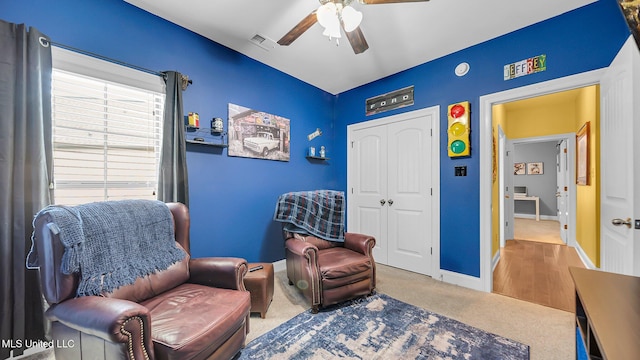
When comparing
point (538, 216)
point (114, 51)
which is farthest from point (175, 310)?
point (538, 216)

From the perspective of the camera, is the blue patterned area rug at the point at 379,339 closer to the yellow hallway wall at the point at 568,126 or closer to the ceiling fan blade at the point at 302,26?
the yellow hallway wall at the point at 568,126

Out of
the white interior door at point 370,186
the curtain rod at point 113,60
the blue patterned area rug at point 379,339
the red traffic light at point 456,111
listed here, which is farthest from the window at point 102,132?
the red traffic light at point 456,111

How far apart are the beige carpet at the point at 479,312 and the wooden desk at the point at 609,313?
0.80 metres

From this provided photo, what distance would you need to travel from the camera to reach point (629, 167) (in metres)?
1.51

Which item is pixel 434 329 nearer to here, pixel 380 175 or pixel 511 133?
pixel 380 175

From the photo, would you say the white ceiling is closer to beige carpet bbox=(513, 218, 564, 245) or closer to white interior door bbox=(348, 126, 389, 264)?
white interior door bbox=(348, 126, 389, 264)

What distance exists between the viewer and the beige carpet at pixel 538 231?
4.92 m

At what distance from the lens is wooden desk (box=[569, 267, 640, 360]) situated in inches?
26.5

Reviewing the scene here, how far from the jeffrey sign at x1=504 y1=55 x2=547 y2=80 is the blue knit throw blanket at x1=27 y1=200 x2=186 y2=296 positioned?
3.42 meters

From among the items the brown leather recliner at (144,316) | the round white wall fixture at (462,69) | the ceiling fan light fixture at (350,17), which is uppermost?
the round white wall fixture at (462,69)

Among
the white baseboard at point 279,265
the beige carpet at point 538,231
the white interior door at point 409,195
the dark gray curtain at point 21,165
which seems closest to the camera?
the dark gray curtain at point 21,165

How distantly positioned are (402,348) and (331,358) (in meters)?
0.50

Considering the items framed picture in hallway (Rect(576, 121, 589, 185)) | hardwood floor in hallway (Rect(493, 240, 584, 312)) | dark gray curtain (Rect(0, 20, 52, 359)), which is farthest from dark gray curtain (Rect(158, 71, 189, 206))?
framed picture in hallway (Rect(576, 121, 589, 185))

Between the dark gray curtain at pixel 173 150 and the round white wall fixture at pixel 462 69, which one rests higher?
the round white wall fixture at pixel 462 69
